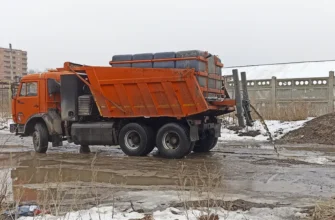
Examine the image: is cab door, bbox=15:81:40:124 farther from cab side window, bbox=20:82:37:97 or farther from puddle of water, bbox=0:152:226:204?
puddle of water, bbox=0:152:226:204

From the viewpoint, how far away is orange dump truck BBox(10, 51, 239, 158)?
11.3 m

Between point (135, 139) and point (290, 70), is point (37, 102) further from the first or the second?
point (290, 70)

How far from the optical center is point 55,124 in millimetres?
13148

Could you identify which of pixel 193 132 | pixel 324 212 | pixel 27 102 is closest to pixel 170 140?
pixel 193 132

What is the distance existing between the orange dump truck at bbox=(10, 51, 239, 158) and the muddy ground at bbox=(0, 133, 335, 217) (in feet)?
1.79

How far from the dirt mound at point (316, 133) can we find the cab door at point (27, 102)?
9.11 m

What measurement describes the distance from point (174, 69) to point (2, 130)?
17070 millimetres

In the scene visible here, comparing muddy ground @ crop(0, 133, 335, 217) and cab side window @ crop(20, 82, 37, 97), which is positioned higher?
cab side window @ crop(20, 82, 37, 97)

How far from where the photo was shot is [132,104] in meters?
11.9

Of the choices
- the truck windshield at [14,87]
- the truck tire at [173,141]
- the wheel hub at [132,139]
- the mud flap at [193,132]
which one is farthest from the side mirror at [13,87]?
the mud flap at [193,132]

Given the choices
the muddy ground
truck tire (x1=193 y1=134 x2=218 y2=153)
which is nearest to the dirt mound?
the muddy ground

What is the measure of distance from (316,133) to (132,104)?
7687 mm

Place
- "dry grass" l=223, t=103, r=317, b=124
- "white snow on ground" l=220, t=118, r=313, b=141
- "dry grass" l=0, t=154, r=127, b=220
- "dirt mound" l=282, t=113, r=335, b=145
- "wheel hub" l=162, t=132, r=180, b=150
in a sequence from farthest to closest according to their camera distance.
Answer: "dry grass" l=223, t=103, r=317, b=124 → "white snow on ground" l=220, t=118, r=313, b=141 → "dirt mound" l=282, t=113, r=335, b=145 → "wheel hub" l=162, t=132, r=180, b=150 → "dry grass" l=0, t=154, r=127, b=220

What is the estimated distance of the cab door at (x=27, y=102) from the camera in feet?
44.2
